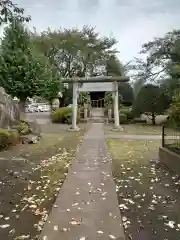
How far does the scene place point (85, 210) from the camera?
153 inches

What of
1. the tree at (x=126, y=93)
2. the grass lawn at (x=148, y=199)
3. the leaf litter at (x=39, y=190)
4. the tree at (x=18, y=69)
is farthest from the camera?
the tree at (x=126, y=93)

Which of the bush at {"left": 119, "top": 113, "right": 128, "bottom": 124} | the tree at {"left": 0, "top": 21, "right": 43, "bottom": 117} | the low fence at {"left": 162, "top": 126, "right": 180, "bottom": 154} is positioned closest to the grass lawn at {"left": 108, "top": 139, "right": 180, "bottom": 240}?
the low fence at {"left": 162, "top": 126, "right": 180, "bottom": 154}

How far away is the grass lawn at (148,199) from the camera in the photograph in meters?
3.41

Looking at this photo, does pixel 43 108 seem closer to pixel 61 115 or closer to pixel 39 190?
pixel 61 115

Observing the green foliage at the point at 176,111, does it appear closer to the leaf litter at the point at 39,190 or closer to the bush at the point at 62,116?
the leaf litter at the point at 39,190

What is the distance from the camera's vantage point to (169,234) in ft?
10.9

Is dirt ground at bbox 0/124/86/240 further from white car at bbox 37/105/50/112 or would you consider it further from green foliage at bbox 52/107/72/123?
white car at bbox 37/105/50/112

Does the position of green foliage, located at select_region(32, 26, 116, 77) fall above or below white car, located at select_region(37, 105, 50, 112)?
above

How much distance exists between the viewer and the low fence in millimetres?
7301

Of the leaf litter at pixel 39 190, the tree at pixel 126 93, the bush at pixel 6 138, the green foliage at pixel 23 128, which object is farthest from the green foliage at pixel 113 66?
the leaf litter at pixel 39 190

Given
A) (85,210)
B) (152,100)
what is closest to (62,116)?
(152,100)

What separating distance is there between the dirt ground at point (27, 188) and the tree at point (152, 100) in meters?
15.2

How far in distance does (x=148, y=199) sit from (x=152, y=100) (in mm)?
19176

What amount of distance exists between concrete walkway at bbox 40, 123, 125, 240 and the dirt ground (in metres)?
0.18
